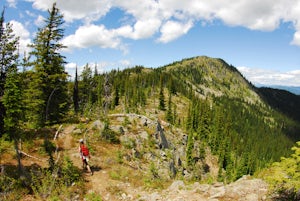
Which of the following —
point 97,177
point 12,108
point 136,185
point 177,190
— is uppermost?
point 12,108

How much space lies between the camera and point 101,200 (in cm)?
1511

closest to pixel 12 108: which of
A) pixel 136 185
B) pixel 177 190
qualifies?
pixel 136 185

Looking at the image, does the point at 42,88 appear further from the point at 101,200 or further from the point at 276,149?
the point at 276,149

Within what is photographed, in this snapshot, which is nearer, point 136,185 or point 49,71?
point 136,185

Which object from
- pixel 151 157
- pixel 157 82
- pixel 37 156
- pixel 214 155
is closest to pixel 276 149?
pixel 214 155

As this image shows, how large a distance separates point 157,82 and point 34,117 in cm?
12634

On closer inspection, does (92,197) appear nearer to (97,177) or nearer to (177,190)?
(97,177)

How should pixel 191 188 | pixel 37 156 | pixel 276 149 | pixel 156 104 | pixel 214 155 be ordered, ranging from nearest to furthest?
1. pixel 191 188
2. pixel 37 156
3. pixel 214 155
4. pixel 156 104
5. pixel 276 149

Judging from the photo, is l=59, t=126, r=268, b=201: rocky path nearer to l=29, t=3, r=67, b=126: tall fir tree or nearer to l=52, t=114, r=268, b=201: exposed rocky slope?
l=52, t=114, r=268, b=201: exposed rocky slope

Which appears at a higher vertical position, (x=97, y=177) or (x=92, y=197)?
(x=97, y=177)

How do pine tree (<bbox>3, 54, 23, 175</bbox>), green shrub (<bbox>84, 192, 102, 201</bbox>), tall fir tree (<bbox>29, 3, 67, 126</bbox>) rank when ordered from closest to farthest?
green shrub (<bbox>84, 192, 102, 201</bbox>) → pine tree (<bbox>3, 54, 23, 175</bbox>) → tall fir tree (<bbox>29, 3, 67, 126</bbox>)

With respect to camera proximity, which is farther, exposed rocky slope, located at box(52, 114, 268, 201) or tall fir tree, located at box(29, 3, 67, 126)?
tall fir tree, located at box(29, 3, 67, 126)

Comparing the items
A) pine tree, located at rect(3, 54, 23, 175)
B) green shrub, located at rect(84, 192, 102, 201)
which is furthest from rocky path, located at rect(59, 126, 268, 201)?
pine tree, located at rect(3, 54, 23, 175)

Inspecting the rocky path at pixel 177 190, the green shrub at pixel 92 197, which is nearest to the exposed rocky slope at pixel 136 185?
the rocky path at pixel 177 190
